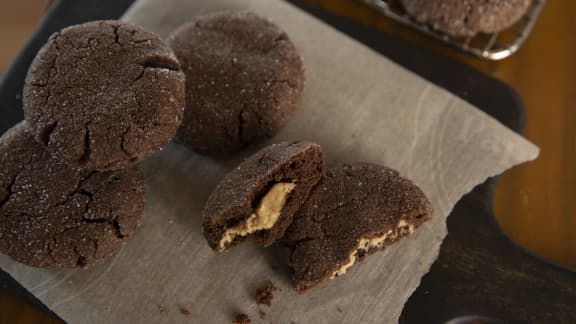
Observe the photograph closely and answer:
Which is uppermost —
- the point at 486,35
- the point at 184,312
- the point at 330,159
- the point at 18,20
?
the point at 486,35

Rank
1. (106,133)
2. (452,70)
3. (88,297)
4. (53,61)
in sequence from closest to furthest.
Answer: (106,133) → (53,61) → (88,297) → (452,70)

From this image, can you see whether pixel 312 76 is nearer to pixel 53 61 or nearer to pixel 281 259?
pixel 281 259

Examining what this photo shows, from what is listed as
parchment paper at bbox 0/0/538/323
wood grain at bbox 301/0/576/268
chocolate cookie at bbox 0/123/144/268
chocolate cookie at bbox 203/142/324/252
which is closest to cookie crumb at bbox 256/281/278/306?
parchment paper at bbox 0/0/538/323

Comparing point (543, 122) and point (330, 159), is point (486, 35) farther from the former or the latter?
point (330, 159)

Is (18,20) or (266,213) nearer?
(266,213)

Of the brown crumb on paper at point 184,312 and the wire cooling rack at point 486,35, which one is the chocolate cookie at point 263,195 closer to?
the brown crumb on paper at point 184,312

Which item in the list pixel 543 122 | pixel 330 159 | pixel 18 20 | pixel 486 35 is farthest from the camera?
pixel 18 20

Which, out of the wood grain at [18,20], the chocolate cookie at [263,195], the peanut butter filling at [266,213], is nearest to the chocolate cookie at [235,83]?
the chocolate cookie at [263,195]

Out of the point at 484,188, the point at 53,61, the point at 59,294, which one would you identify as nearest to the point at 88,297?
the point at 59,294

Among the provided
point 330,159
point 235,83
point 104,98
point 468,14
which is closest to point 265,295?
point 330,159
